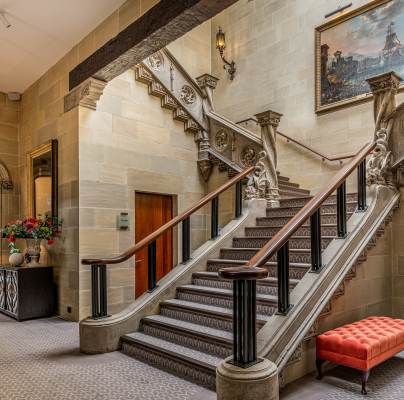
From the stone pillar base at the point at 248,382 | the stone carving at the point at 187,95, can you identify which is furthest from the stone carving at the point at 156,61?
the stone pillar base at the point at 248,382

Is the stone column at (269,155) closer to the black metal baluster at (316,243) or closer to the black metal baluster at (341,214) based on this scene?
the black metal baluster at (341,214)

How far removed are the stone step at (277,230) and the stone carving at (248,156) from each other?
1.29 m

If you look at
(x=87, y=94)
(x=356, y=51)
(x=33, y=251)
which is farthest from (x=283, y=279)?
(x=356, y=51)

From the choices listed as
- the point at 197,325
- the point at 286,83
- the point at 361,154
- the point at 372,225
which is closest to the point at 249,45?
the point at 286,83

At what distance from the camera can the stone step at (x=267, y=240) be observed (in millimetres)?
4027

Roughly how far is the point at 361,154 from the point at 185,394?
295cm

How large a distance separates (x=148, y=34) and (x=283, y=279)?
106 inches

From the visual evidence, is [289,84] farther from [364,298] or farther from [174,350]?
[174,350]

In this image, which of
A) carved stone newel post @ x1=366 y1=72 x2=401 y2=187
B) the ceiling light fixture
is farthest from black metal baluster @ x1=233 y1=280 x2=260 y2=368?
the ceiling light fixture

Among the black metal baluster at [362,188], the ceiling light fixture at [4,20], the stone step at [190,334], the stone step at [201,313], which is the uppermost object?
the ceiling light fixture at [4,20]

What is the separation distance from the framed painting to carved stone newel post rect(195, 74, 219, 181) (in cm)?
196

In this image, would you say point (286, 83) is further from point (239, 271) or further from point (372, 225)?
point (239, 271)

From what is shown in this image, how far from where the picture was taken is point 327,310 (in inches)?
130

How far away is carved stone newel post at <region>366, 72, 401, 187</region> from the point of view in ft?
13.9
